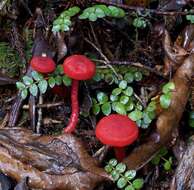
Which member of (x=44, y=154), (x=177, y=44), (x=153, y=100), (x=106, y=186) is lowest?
(x=106, y=186)

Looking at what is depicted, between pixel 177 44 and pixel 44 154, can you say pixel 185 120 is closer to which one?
pixel 177 44

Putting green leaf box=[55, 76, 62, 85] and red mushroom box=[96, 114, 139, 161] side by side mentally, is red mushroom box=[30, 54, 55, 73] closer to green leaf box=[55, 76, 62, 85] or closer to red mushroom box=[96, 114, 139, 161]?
green leaf box=[55, 76, 62, 85]

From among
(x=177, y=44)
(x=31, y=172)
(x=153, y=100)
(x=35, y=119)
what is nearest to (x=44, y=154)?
(x=31, y=172)

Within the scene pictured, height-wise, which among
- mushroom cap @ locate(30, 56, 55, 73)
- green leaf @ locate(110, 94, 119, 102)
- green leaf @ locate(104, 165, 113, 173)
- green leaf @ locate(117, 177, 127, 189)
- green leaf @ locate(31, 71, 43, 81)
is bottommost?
green leaf @ locate(117, 177, 127, 189)

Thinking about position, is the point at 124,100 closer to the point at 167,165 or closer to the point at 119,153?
the point at 119,153

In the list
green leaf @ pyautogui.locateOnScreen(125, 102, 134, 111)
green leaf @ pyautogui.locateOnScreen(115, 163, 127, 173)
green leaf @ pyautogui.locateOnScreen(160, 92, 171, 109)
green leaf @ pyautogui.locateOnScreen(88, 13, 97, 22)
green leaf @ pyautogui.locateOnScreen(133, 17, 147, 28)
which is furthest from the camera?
green leaf @ pyautogui.locateOnScreen(133, 17, 147, 28)

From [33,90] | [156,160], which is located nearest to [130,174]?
[156,160]

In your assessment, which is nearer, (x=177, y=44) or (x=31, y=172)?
(x=31, y=172)

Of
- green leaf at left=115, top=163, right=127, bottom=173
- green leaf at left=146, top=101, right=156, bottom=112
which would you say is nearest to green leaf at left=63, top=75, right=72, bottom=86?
green leaf at left=146, top=101, right=156, bottom=112
